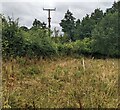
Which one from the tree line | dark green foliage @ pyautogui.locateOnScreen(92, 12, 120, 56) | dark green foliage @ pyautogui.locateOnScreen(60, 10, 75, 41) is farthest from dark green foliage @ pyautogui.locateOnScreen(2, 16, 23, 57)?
dark green foliage @ pyautogui.locateOnScreen(60, 10, 75, 41)

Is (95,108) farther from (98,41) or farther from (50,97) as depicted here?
(98,41)

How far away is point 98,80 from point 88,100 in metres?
1.32

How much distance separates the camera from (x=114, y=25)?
22.9m

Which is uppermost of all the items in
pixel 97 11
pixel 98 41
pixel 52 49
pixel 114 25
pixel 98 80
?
pixel 97 11

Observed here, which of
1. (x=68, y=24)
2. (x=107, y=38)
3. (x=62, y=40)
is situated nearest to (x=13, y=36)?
(x=62, y=40)

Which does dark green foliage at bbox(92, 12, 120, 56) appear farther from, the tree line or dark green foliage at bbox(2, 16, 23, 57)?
dark green foliage at bbox(2, 16, 23, 57)

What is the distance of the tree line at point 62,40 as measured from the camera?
1027 centimetres

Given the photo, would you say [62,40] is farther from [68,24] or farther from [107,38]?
[68,24]

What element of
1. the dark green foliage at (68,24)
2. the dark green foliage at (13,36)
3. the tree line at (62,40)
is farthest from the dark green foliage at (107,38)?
the dark green foliage at (68,24)

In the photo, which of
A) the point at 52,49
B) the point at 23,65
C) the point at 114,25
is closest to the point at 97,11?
the point at 114,25

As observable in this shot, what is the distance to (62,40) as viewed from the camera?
714 inches

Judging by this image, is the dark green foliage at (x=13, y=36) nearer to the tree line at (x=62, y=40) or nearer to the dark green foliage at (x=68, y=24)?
the tree line at (x=62, y=40)

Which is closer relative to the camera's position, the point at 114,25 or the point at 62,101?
the point at 62,101

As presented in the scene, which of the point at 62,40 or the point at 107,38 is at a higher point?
the point at 107,38
